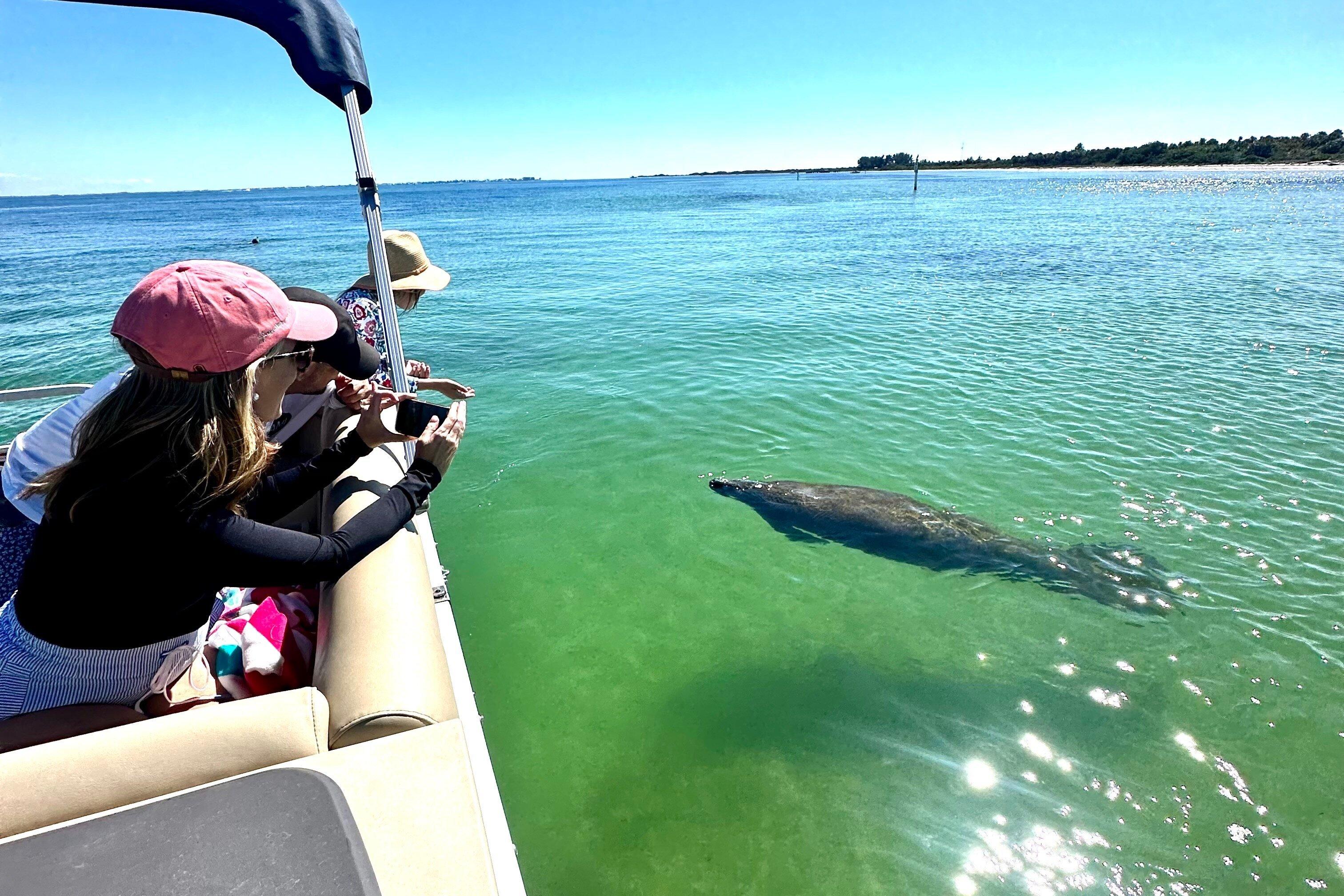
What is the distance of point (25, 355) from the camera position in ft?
44.6

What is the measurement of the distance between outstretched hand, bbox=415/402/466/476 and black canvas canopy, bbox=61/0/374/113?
2138 mm

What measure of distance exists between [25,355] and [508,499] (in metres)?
12.9

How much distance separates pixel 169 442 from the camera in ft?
6.31

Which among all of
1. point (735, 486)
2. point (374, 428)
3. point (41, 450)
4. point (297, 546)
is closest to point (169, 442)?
point (297, 546)

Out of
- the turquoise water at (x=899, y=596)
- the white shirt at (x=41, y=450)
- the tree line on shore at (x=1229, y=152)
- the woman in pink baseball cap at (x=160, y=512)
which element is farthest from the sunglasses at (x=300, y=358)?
the tree line on shore at (x=1229, y=152)

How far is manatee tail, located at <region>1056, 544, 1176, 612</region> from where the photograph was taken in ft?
19.1

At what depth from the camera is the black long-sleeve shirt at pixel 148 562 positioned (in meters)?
1.90

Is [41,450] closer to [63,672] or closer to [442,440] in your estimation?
[63,672]

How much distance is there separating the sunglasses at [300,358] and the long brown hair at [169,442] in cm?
32

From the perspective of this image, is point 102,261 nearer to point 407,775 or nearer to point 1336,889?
point 407,775

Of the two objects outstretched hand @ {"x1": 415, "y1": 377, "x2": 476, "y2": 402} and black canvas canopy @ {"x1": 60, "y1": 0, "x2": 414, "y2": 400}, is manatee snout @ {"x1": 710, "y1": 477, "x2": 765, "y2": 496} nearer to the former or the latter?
outstretched hand @ {"x1": 415, "y1": 377, "x2": 476, "y2": 402}

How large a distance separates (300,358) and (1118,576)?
678cm

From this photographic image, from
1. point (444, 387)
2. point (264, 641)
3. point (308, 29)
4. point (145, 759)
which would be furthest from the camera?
point (444, 387)

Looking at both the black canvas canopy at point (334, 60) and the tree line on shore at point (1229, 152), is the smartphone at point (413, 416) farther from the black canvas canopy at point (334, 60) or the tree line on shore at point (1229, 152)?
the tree line on shore at point (1229, 152)
